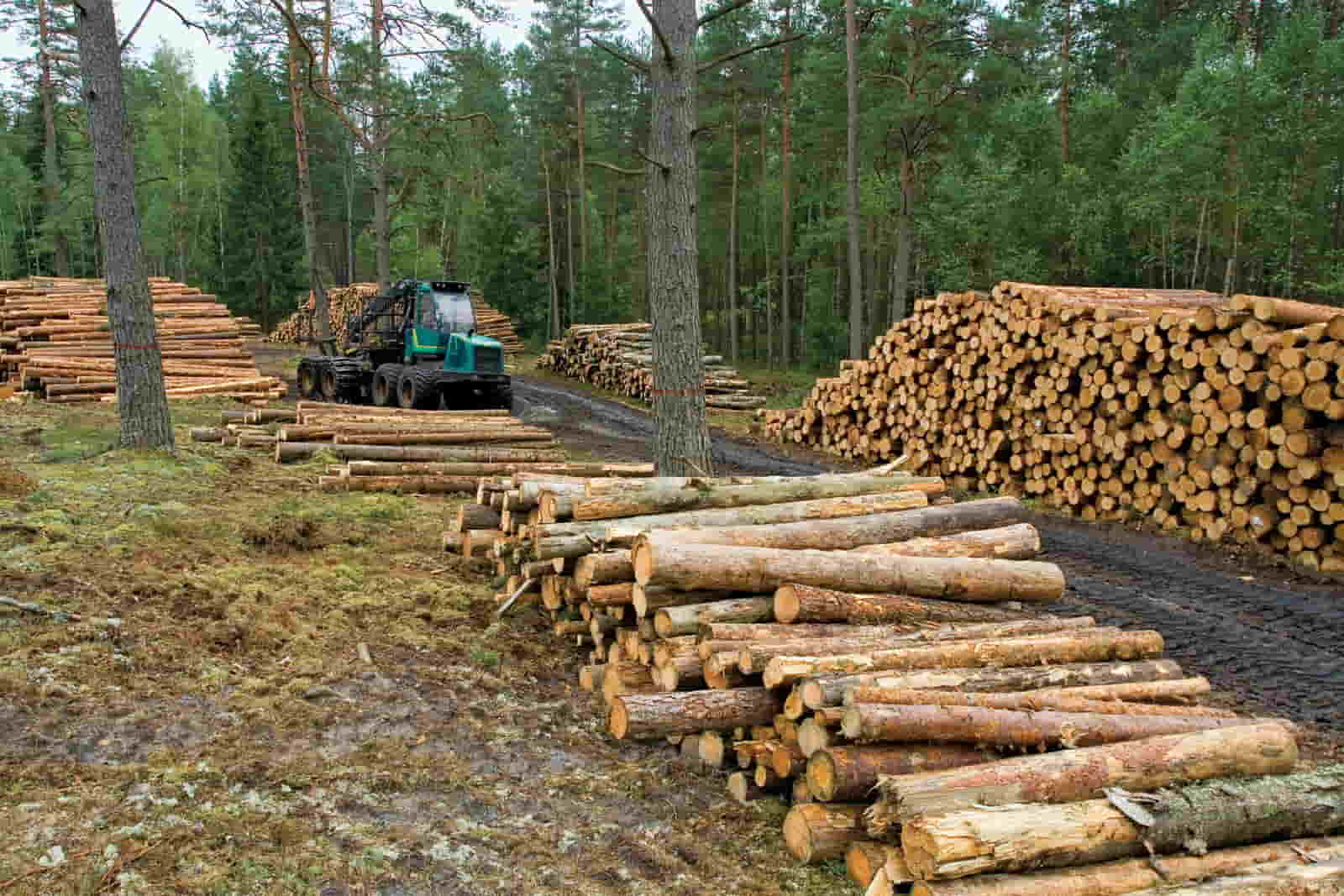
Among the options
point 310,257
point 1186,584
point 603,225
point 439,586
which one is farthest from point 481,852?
point 603,225

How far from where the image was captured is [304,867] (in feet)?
11.1

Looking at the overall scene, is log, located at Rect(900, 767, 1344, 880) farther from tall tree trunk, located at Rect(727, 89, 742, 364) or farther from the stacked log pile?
tall tree trunk, located at Rect(727, 89, 742, 364)

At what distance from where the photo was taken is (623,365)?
23.6m

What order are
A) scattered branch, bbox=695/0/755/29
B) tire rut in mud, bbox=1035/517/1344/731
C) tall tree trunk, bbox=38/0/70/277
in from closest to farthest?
tire rut in mud, bbox=1035/517/1344/731 < scattered branch, bbox=695/0/755/29 < tall tree trunk, bbox=38/0/70/277

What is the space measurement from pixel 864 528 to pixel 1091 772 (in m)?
2.58

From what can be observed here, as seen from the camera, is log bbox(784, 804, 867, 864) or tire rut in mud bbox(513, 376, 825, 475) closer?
log bbox(784, 804, 867, 864)

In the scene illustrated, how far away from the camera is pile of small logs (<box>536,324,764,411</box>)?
21.2 m

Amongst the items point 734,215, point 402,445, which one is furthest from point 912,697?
point 734,215

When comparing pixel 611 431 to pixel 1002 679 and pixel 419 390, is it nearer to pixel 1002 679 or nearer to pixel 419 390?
pixel 419 390

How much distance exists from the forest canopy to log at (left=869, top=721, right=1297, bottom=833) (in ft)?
17.0

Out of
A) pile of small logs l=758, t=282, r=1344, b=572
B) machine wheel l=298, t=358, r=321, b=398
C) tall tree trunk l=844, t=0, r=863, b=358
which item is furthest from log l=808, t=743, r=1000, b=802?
machine wheel l=298, t=358, r=321, b=398

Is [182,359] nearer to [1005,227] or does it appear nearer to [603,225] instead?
[1005,227]

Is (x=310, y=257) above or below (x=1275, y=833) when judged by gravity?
above

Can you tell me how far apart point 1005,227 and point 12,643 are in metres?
24.6
